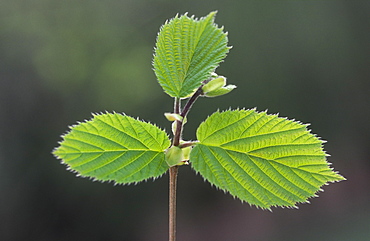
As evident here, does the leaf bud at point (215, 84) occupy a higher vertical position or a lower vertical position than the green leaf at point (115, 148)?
higher

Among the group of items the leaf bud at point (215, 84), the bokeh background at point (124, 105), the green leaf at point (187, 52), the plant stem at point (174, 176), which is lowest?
the plant stem at point (174, 176)

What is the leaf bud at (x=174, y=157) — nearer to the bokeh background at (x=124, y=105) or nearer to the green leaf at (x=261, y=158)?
the green leaf at (x=261, y=158)

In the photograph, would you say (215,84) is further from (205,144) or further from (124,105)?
(124,105)

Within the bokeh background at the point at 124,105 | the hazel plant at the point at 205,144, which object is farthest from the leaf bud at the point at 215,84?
the bokeh background at the point at 124,105

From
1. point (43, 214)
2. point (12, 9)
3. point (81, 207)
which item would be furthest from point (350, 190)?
point (12, 9)

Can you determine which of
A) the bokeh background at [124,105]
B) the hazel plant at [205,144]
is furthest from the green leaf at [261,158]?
the bokeh background at [124,105]

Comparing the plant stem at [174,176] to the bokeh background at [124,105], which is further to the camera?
the bokeh background at [124,105]

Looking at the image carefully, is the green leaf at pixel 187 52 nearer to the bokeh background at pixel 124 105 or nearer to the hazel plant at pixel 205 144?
the hazel plant at pixel 205 144

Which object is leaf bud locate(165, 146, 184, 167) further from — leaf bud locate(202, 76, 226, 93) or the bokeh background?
the bokeh background
